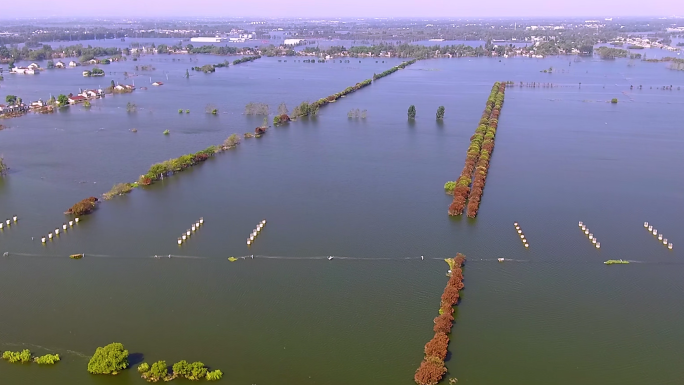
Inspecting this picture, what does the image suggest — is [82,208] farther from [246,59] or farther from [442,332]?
[246,59]

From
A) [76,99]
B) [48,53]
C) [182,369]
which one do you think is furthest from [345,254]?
[48,53]

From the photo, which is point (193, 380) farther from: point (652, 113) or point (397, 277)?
point (652, 113)

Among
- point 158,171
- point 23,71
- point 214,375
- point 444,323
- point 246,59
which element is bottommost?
point 214,375

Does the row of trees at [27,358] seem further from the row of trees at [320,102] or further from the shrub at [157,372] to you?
the row of trees at [320,102]

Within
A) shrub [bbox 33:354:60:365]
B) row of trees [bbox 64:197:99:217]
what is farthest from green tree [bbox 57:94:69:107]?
shrub [bbox 33:354:60:365]

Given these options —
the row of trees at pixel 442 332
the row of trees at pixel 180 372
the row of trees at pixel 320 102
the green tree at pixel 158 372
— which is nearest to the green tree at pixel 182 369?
the row of trees at pixel 180 372

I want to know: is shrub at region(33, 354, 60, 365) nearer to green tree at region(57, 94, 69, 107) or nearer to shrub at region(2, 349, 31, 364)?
shrub at region(2, 349, 31, 364)

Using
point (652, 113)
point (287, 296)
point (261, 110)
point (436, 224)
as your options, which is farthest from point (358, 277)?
point (652, 113)
